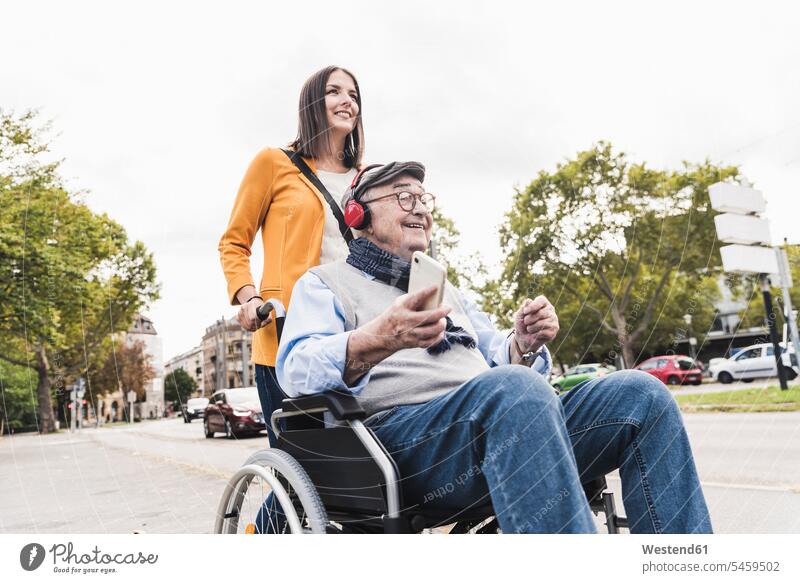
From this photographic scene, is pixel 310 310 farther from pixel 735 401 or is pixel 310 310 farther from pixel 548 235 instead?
pixel 735 401

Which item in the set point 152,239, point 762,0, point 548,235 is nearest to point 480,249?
point 548,235

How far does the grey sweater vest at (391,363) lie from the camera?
127cm

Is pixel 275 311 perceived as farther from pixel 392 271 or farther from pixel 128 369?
pixel 128 369

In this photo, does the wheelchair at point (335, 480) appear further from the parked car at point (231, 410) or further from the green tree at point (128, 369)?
the green tree at point (128, 369)

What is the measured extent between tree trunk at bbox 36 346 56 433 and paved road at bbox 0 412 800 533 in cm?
6

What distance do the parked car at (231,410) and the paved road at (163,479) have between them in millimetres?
50

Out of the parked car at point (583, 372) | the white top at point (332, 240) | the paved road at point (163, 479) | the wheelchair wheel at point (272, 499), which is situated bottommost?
the paved road at point (163, 479)

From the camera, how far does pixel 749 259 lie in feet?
5.82

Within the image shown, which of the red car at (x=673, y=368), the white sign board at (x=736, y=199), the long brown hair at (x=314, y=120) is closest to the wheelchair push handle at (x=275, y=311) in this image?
the long brown hair at (x=314, y=120)

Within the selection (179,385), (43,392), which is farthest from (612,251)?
(43,392)

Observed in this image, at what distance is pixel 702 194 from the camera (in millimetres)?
1799

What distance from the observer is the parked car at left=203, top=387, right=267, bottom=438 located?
63.6 inches

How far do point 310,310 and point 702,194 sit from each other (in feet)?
3.72
